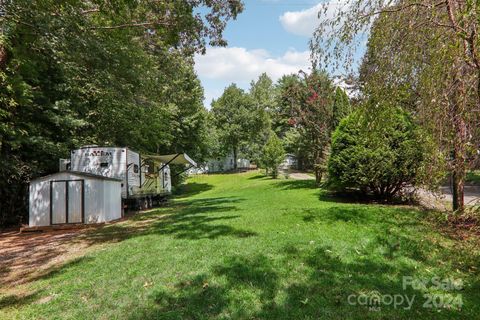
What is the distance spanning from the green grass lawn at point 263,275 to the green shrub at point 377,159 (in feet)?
10.0

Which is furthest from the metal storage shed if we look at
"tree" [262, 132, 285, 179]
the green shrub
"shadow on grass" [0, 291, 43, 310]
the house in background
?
the house in background

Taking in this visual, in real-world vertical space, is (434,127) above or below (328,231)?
above

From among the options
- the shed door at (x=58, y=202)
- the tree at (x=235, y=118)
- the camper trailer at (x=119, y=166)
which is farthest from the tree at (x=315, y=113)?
the tree at (x=235, y=118)

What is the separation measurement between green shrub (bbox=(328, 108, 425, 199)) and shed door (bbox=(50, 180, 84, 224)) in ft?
26.6

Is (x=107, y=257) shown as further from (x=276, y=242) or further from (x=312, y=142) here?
(x=312, y=142)

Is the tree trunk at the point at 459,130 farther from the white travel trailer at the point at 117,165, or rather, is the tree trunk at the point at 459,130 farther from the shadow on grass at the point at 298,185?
the shadow on grass at the point at 298,185

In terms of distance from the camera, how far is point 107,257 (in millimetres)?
5402

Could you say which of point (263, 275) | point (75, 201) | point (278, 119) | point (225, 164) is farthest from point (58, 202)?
point (225, 164)

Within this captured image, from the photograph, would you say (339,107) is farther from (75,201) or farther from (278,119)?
(278,119)

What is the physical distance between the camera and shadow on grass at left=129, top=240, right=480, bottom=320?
3076 mm

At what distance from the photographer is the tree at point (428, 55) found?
3.19m

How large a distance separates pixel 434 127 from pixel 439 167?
51 centimetres

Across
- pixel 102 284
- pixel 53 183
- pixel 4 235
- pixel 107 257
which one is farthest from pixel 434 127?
pixel 4 235

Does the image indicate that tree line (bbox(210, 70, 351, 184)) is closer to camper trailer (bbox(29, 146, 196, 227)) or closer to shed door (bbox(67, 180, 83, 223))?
camper trailer (bbox(29, 146, 196, 227))
